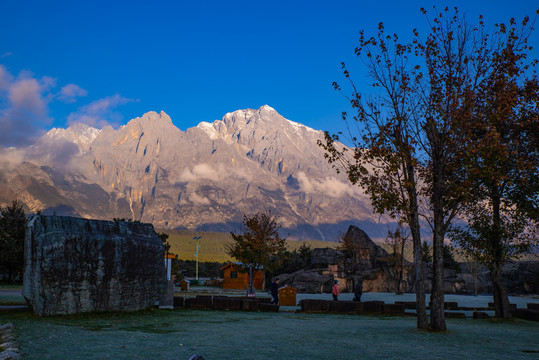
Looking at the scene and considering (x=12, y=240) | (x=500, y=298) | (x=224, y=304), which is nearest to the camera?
(x=500, y=298)

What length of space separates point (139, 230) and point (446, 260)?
7727cm

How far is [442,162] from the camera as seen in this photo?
18.5m

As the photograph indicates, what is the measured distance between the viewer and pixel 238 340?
13.3m

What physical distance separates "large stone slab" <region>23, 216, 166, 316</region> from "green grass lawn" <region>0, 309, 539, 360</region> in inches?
27.1

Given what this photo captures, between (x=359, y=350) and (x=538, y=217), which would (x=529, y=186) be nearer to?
(x=538, y=217)

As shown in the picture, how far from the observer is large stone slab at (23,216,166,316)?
17.2 metres

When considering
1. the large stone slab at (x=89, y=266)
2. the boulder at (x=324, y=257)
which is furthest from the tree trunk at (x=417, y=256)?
the boulder at (x=324, y=257)

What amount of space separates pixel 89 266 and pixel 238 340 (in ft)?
27.1

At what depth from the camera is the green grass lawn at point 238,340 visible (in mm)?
10938

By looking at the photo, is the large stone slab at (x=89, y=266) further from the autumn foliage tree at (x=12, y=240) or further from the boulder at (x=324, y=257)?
the boulder at (x=324, y=257)

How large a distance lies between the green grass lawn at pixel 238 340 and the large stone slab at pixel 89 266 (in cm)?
69

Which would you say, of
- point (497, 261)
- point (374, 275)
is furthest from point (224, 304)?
point (374, 275)

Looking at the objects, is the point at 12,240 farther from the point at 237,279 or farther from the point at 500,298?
the point at 500,298

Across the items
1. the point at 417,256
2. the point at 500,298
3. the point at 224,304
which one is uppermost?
the point at 417,256
